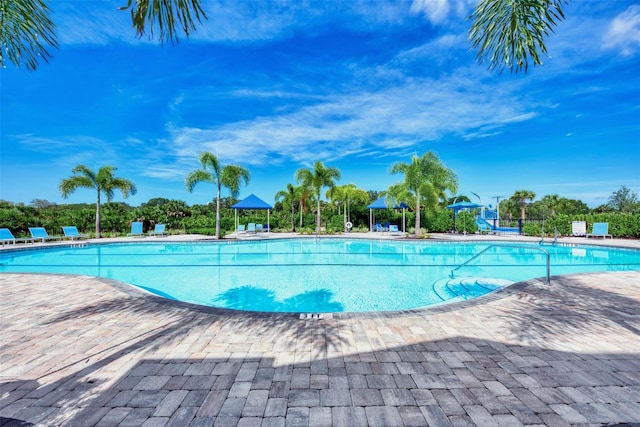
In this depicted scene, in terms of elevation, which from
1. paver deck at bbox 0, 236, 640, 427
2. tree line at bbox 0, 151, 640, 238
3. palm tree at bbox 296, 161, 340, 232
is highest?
palm tree at bbox 296, 161, 340, 232

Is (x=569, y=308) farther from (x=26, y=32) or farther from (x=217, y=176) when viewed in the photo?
(x=217, y=176)

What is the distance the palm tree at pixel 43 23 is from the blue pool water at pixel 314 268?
4.84m

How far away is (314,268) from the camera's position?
930 cm

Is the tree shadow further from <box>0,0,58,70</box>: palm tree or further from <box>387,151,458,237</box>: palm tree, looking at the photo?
<box>387,151,458,237</box>: palm tree

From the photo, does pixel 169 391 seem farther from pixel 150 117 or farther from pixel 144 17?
pixel 150 117

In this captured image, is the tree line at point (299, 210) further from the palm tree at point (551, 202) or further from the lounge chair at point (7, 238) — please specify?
the palm tree at point (551, 202)

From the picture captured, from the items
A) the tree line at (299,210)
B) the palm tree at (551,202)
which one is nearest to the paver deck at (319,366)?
the tree line at (299,210)

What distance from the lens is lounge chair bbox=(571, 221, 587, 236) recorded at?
16.6m

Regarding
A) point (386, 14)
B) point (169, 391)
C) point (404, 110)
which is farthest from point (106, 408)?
point (404, 110)

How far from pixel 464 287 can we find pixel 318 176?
1442 centimetres

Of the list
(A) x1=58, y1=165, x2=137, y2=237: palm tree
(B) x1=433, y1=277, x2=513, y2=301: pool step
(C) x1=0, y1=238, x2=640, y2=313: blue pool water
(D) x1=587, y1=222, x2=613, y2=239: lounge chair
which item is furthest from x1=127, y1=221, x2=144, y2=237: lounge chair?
(D) x1=587, y1=222, x2=613, y2=239: lounge chair

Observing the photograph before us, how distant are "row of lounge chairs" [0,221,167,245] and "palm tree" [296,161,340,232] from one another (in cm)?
1022

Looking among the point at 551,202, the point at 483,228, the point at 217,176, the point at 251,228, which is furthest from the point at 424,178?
the point at 551,202

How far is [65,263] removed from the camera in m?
10.6
